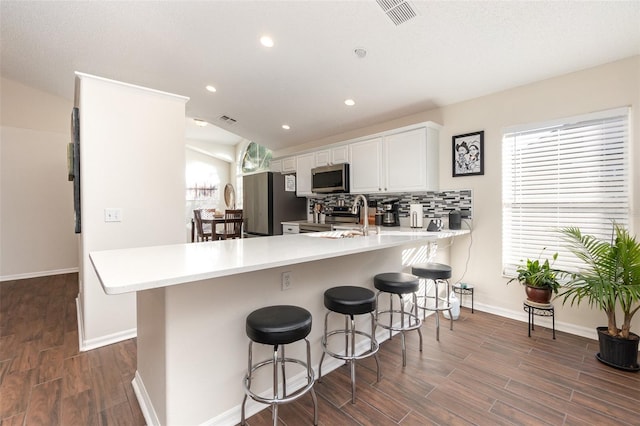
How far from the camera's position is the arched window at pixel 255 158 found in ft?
24.1

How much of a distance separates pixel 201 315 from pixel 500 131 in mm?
3370

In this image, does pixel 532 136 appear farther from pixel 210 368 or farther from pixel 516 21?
pixel 210 368

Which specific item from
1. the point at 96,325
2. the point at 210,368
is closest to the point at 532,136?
the point at 210,368

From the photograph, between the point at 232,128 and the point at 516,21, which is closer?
the point at 516,21

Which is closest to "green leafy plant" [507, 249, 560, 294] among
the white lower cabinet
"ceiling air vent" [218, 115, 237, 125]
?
the white lower cabinet

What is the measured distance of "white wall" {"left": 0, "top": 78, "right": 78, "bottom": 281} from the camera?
4574 mm

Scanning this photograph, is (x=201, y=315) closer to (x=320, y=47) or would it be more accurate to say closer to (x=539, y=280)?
(x=320, y=47)

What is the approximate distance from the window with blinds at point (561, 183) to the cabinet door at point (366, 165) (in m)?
1.45

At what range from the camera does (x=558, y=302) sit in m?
2.84

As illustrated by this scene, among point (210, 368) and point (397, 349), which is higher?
point (210, 368)

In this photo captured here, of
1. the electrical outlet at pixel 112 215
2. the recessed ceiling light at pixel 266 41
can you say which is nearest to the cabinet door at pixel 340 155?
the recessed ceiling light at pixel 266 41

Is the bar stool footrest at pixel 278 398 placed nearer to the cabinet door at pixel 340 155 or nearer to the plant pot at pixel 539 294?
the plant pot at pixel 539 294

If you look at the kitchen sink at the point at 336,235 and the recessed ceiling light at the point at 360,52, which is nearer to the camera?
the kitchen sink at the point at 336,235

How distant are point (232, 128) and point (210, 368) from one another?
479 centimetres
